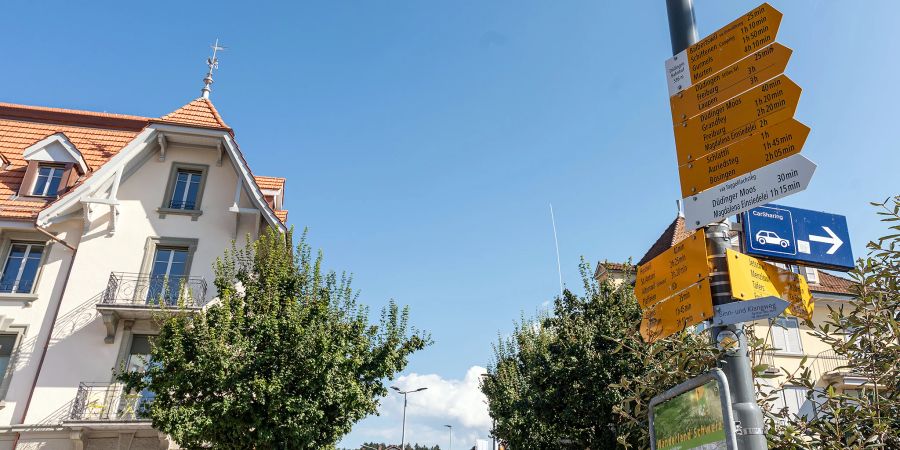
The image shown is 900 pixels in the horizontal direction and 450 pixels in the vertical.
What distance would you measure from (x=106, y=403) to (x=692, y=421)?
16.9m

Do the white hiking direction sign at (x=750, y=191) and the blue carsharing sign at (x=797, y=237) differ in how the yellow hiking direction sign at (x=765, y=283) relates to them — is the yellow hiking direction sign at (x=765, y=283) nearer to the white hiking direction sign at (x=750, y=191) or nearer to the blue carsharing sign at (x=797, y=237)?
the blue carsharing sign at (x=797, y=237)

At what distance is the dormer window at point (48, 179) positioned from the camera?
18967 millimetres

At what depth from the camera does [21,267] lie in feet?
58.3

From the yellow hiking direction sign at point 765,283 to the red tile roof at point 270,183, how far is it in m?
20.7

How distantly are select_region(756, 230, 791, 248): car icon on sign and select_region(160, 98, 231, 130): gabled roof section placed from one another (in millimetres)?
18288

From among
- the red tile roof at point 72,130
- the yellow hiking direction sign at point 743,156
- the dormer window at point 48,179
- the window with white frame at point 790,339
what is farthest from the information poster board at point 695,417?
the window with white frame at point 790,339

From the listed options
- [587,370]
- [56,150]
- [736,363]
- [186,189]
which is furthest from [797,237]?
[56,150]

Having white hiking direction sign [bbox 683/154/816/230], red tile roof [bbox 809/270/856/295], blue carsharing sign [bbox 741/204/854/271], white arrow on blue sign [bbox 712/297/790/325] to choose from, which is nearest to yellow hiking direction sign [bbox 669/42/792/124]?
white hiking direction sign [bbox 683/154/816/230]

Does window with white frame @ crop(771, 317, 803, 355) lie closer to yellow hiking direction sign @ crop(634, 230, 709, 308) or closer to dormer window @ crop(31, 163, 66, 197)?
yellow hiking direction sign @ crop(634, 230, 709, 308)

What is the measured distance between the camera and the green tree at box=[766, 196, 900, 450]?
3.95 meters

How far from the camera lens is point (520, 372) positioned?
24.5 metres

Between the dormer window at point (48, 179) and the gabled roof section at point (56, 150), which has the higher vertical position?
the gabled roof section at point (56, 150)

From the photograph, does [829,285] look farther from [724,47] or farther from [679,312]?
[679,312]

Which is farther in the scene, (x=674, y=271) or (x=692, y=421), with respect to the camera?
(x=674, y=271)
